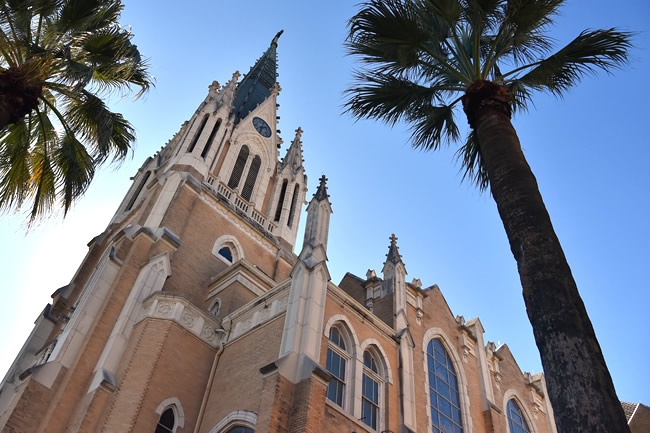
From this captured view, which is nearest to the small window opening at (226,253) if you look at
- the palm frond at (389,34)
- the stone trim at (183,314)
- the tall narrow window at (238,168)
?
the tall narrow window at (238,168)

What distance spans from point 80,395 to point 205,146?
1482 centimetres

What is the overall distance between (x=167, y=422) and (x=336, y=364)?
15.4 feet

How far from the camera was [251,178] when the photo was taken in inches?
1177

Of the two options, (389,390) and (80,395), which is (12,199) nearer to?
(80,395)

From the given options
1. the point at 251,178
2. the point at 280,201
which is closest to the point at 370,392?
the point at 280,201

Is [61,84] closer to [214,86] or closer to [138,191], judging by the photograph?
[138,191]

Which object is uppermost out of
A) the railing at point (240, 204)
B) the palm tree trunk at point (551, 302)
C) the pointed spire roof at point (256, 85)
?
the pointed spire roof at point (256, 85)

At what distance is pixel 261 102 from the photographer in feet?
118

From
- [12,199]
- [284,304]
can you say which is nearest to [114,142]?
[12,199]

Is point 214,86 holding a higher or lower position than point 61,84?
higher

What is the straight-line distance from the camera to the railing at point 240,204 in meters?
25.9

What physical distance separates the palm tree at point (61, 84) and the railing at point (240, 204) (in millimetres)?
13377

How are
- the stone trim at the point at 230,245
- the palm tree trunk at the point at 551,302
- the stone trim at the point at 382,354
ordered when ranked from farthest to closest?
the stone trim at the point at 230,245 → the stone trim at the point at 382,354 → the palm tree trunk at the point at 551,302

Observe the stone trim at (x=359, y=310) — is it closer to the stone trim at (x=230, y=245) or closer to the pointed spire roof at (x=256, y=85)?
the stone trim at (x=230, y=245)
